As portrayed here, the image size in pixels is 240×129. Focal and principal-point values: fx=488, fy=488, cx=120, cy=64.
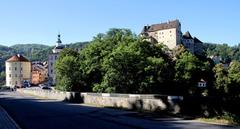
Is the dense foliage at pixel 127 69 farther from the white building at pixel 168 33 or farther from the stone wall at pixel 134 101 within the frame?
the white building at pixel 168 33

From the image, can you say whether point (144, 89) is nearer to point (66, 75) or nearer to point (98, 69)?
Result: point (98, 69)

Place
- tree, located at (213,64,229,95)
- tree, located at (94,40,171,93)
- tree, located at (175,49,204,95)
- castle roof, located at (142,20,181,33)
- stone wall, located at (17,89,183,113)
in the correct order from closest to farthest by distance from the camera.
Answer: stone wall, located at (17,89,183,113)
tree, located at (94,40,171,93)
tree, located at (175,49,204,95)
tree, located at (213,64,229,95)
castle roof, located at (142,20,181,33)

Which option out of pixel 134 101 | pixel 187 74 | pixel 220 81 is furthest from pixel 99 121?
pixel 220 81

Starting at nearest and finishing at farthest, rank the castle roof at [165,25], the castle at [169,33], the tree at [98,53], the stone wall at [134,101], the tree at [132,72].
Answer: the stone wall at [134,101]
the tree at [132,72]
the tree at [98,53]
the castle at [169,33]
the castle roof at [165,25]

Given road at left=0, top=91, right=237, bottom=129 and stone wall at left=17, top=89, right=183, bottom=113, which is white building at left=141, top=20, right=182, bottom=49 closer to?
stone wall at left=17, top=89, right=183, bottom=113

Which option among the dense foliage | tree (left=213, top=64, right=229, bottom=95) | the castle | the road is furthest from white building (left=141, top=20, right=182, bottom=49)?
the road

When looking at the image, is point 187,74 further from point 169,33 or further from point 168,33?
point 168,33

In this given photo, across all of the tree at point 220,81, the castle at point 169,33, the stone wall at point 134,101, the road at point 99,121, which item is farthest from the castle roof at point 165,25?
the road at point 99,121

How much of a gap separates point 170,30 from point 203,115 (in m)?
163

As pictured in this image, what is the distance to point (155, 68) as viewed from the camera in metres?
67.0

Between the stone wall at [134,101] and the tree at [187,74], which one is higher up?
the tree at [187,74]

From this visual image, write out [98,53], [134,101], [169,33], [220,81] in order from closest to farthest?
[134,101]
[98,53]
[220,81]
[169,33]

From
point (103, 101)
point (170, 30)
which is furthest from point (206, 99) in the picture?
point (170, 30)

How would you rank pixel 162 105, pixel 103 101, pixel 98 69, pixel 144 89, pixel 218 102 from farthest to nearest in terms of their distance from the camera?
pixel 98 69 → pixel 144 89 → pixel 103 101 → pixel 162 105 → pixel 218 102
